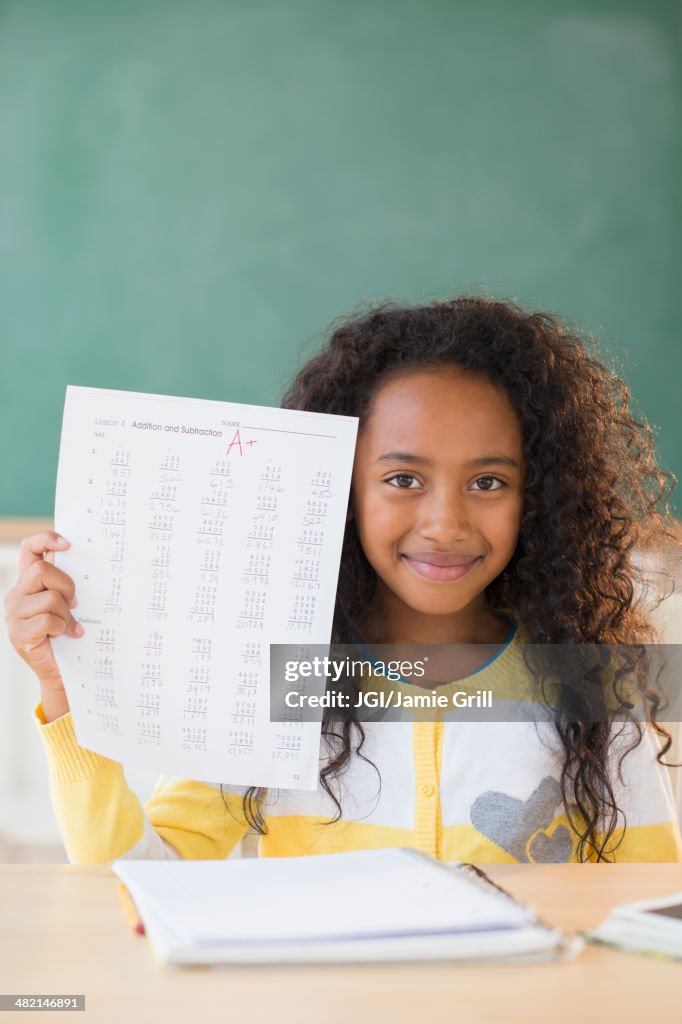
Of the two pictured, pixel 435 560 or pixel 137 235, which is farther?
pixel 137 235

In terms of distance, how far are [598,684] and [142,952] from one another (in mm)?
657

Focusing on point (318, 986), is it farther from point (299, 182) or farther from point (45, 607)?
point (299, 182)

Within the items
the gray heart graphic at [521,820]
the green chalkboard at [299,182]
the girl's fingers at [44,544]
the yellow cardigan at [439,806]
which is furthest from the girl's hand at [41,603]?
the green chalkboard at [299,182]

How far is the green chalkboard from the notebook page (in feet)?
4.80

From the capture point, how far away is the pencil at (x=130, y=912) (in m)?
0.61

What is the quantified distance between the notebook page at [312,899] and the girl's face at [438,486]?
39 cm

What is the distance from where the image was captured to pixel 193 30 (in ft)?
6.64

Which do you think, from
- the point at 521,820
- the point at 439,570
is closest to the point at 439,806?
the point at 521,820

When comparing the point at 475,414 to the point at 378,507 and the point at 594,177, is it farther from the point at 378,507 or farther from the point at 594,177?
the point at 594,177

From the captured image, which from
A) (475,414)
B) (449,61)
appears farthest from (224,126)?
(475,414)

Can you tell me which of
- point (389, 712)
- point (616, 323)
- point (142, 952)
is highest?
point (616, 323)

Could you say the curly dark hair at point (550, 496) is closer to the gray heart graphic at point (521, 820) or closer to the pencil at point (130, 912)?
the gray heart graphic at point (521, 820)

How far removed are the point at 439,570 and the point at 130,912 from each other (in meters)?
0.52

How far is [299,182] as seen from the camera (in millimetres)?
2049
